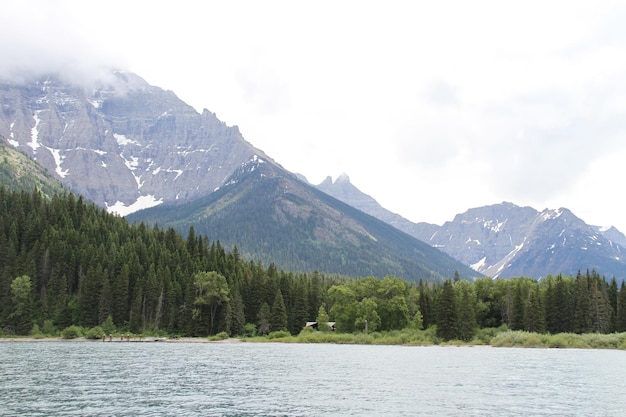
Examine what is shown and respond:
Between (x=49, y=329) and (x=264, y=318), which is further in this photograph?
(x=264, y=318)

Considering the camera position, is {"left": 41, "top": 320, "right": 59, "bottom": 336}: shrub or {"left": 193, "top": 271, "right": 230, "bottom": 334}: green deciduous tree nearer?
{"left": 41, "top": 320, "right": 59, "bottom": 336}: shrub

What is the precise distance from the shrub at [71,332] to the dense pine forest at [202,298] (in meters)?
4.25

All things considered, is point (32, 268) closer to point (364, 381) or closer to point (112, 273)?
point (112, 273)

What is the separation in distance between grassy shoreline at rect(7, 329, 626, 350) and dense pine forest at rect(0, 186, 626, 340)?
3.55 m

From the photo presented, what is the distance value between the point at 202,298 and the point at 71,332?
96.6ft

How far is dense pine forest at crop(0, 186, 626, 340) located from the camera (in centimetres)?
13750

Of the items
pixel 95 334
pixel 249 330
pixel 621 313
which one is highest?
pixel 621 313

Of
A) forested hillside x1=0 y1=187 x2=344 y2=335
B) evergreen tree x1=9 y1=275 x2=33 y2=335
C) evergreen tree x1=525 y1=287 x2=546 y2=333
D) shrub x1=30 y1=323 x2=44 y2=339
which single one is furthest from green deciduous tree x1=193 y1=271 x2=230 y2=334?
evergreen tree x1=525 y1=287 x2=546 y2=333

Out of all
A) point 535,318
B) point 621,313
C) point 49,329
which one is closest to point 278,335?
point 49,329

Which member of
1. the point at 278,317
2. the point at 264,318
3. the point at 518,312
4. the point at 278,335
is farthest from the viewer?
the point at 278,317

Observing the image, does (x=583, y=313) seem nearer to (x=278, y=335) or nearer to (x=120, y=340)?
(x=278, y=335)

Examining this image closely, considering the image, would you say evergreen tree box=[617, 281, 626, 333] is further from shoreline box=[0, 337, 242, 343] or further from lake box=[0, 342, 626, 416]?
shoreline box=[0, 337, 242, 343]

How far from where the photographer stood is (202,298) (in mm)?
143625

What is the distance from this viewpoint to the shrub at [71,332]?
130750mm
